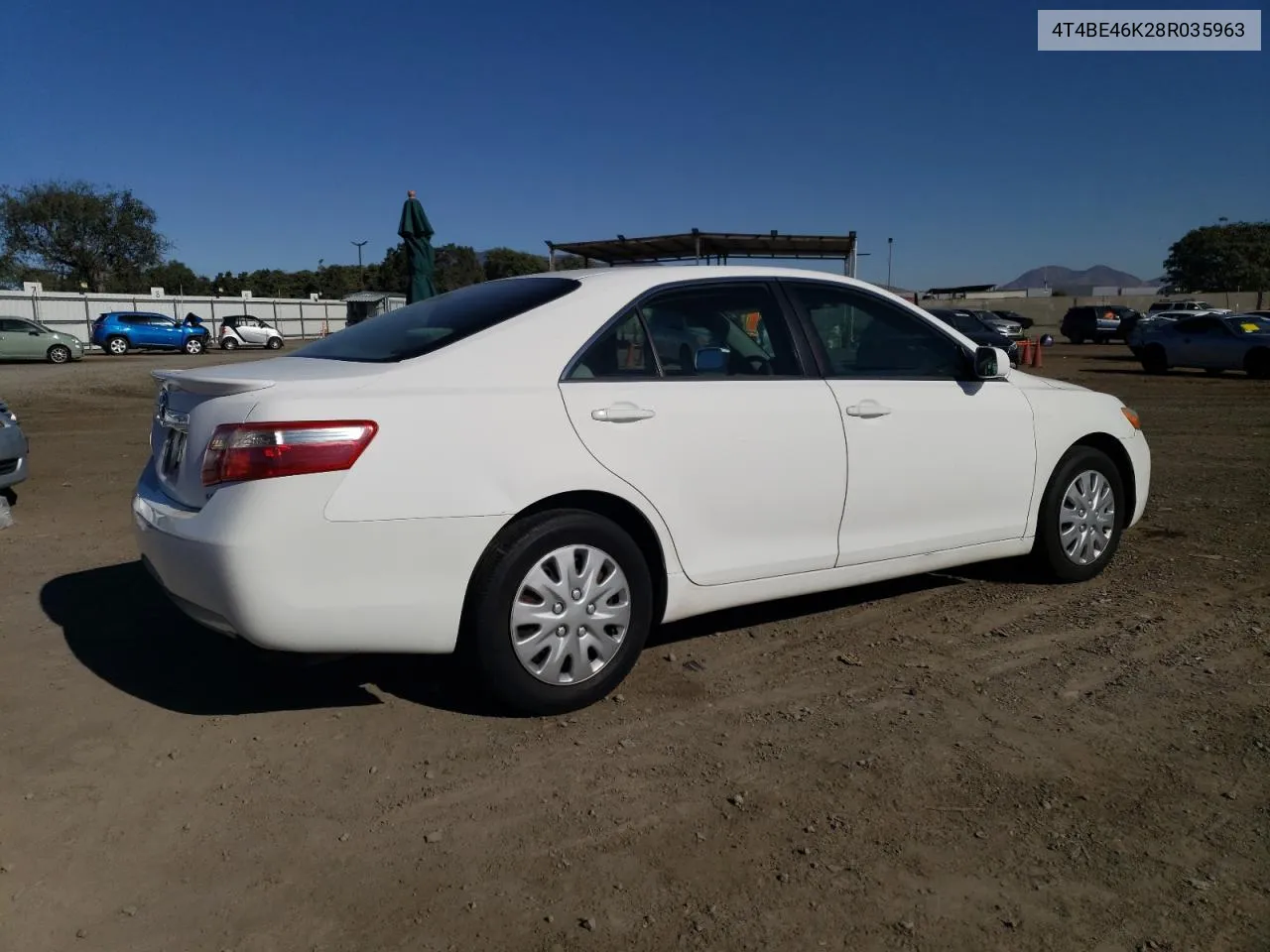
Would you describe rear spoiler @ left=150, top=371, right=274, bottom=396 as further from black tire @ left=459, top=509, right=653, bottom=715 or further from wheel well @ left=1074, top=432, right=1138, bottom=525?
wheel well @ left=1074, top=432, right=1138, bottom=525

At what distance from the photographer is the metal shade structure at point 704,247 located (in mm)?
11172

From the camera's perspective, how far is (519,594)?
3412 millimetres

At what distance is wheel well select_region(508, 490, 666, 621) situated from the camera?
3.50m

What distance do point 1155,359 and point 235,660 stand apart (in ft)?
75.9

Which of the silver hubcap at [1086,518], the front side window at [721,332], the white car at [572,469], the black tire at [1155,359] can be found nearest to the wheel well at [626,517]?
the white car at [572,469]

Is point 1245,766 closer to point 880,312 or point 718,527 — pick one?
point 718,527

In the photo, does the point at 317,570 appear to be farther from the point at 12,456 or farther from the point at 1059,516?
the point at 12,456

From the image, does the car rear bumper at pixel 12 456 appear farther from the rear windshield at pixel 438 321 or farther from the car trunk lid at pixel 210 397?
the car trunk lid at pixel 210 397

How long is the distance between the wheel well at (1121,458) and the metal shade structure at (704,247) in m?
6.08

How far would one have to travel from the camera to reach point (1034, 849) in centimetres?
273

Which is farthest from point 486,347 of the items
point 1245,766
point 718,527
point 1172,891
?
point 1245,766

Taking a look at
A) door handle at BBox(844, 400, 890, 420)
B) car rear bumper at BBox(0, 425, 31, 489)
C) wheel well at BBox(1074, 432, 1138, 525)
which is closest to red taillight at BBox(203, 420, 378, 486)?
door handle at BBox(844, 400, 890, 420)

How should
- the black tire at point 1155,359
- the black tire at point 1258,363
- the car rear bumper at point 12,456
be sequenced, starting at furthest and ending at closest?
the black tire at point 1155,359 < the black tire at point 1258,363 < the car rear bumper at point 12,456

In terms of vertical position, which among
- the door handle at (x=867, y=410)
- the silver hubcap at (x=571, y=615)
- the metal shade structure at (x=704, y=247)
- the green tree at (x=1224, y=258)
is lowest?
the silver hubcap at (x=571, y=615)
